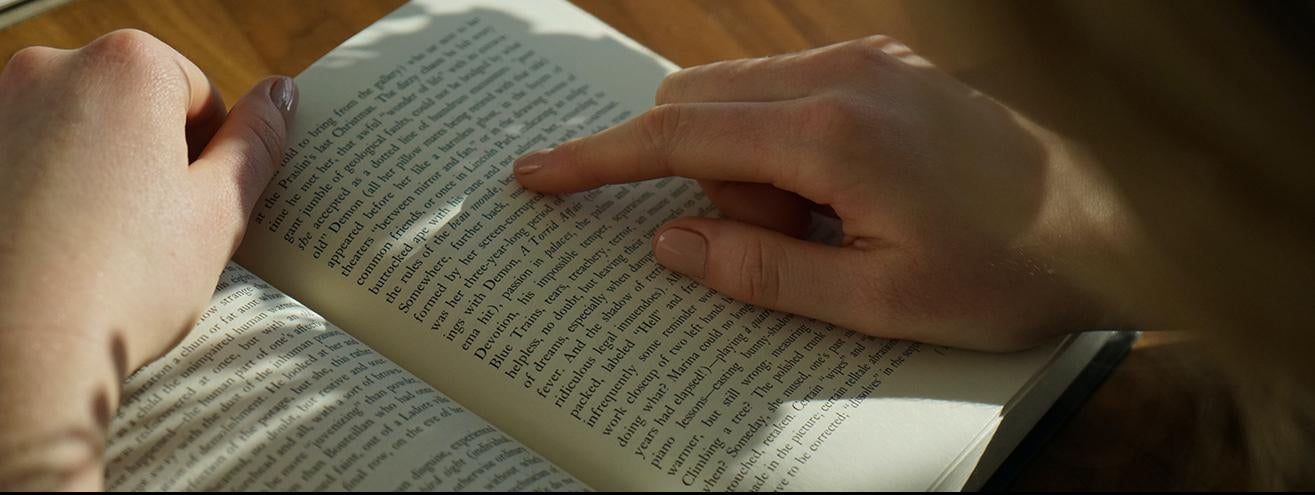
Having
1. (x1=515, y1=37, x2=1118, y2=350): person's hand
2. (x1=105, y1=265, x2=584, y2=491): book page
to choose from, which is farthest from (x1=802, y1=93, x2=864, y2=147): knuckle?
(x1=105, y1=265, x2=584, y2=491): book page

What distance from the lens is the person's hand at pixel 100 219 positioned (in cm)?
62

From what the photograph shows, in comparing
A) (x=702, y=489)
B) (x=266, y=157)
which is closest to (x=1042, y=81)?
(x=702, y=489)

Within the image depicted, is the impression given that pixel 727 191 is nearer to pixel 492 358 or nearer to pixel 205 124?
pixel 492 358

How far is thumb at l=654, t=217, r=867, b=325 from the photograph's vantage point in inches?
30.6

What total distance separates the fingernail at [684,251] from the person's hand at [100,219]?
28 centimetres

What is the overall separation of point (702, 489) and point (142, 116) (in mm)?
426

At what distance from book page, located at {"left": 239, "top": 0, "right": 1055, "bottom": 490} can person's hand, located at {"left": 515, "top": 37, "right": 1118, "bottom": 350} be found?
0.03 meters

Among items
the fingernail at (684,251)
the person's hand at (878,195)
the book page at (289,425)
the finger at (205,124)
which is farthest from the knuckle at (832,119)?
the finger at (205,124)

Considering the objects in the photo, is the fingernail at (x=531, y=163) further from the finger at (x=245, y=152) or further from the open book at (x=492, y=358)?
the finger at (x=245, y=152)

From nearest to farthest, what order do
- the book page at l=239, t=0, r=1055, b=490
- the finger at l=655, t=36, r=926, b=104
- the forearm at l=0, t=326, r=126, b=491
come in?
the forearm at l=0, t=326, r=126, b=491 < the book page at l=239, t=0, r=1055, b=490 < the finger at l=655, t=36, r=926, b=104

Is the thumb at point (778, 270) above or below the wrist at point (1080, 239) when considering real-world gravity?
below

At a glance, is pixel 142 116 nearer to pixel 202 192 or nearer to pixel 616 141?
pixel 202 192

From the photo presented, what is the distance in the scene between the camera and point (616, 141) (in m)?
0.84

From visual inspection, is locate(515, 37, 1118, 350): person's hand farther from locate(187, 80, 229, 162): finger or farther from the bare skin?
locate(187, 80, 229, 162): finger
